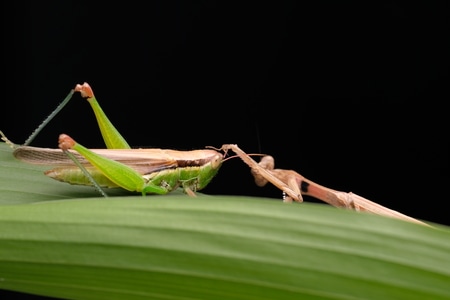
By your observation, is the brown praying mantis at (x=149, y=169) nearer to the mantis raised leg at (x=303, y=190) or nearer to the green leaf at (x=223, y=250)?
the mantis raised leg at (x=303, y=190)

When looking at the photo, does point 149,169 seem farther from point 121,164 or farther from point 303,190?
point 303,190

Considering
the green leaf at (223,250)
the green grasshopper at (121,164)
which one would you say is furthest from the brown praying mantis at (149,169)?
the green leaf at (223,250)

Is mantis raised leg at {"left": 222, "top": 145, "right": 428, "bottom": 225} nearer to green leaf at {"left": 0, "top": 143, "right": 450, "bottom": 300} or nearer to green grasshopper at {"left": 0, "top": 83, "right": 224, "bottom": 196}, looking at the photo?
green grasshopper at {"left": 0, "top": 83, "right": 224, "bottom": 196}

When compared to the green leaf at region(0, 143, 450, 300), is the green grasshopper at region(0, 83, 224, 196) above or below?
above

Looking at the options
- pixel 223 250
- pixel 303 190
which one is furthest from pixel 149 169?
pixel 223 250

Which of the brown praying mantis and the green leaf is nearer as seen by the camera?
the green leaf

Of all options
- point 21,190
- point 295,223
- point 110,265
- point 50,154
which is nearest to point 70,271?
point 110,265

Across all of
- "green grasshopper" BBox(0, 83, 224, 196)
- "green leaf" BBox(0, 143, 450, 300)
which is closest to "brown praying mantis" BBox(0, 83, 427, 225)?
"green grasshopper" BBox(0, 83, 224, 196)
